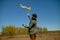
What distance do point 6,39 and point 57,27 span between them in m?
0.99

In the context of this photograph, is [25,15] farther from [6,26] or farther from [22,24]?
[6,26]

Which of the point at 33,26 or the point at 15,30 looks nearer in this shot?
the point at 33,26

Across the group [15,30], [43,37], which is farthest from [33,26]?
[15,30]

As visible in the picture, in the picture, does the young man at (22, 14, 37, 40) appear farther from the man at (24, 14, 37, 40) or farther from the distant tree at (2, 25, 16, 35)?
the distant tree at (2, 25, 16, 35)

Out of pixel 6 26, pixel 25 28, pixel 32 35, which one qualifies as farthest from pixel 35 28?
pixel 6 26

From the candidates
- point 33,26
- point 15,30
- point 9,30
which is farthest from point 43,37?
point 9,30

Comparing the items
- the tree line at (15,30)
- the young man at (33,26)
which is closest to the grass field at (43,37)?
the tree line at (15,30)

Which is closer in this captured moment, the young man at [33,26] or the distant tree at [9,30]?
the young man at [33,26]

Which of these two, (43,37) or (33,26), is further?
(43,37)

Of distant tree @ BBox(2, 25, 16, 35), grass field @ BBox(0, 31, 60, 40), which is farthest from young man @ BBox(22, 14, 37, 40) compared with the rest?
distant tree @ BBox(2, 25, 16, 35)

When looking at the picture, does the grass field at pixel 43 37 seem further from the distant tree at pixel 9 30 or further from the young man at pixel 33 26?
the young man at pixel 33 26

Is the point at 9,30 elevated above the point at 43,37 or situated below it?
above

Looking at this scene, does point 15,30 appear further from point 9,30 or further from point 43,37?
point 43,37

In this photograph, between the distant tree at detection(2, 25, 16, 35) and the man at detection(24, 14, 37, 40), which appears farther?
the distant tree at detection(2, 25, 16, 35)
